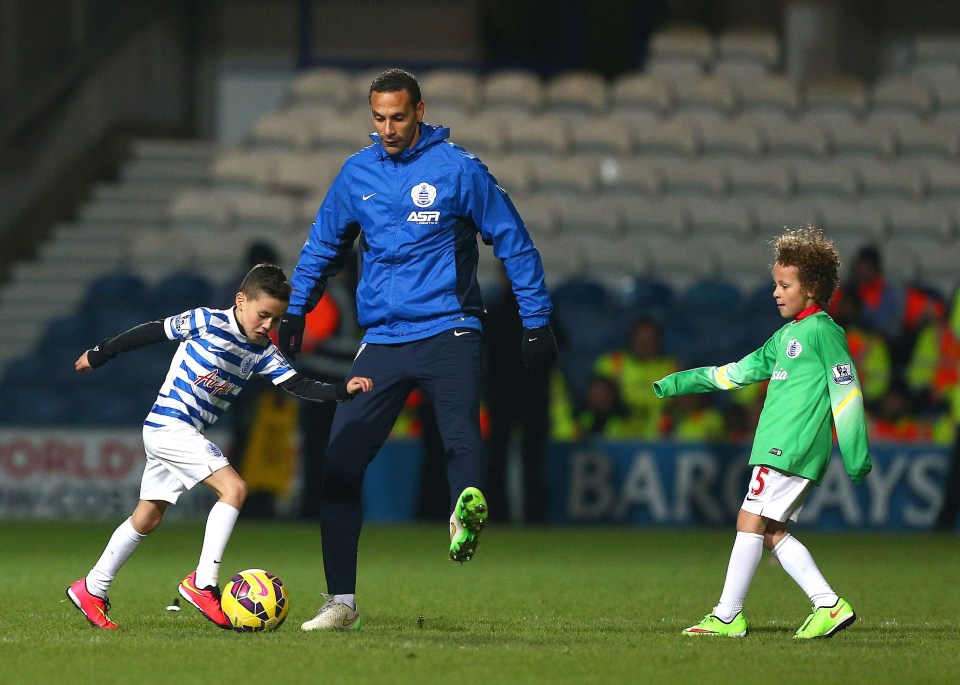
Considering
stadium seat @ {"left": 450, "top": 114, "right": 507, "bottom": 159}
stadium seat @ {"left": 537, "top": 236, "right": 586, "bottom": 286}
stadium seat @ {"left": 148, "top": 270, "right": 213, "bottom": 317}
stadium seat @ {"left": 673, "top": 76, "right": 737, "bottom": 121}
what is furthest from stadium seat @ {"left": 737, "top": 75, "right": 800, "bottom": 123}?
stadium seat @ {"left": 148, "top": 270, "right": 213, "bottom": 317}

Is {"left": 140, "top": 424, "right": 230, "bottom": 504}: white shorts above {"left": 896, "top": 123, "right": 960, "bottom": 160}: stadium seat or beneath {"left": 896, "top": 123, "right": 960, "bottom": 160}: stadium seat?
beneath

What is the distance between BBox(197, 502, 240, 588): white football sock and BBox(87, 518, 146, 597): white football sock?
34 cm

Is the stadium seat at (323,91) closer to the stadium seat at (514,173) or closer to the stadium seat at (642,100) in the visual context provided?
the stadium seat at (514,173)

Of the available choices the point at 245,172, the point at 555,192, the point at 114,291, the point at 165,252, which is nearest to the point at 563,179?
the point at 555,192

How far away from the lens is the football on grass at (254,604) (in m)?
6.68

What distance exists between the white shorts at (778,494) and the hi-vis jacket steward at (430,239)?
3.49 feet

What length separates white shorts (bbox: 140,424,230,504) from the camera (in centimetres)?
699

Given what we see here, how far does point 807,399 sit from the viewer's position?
22.3 ft

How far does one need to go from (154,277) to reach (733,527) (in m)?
6.30

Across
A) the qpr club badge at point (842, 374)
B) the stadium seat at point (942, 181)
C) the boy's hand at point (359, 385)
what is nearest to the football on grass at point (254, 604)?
the boy's hand at point (359, 385)

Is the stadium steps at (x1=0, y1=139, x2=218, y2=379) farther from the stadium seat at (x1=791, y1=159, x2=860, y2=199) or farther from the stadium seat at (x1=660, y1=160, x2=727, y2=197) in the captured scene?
the stadium seat at (x1=791, y1=159, x2=860, y2=199)

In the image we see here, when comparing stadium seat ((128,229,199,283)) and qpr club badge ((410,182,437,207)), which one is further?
stadium seat ((128,229,199,283))

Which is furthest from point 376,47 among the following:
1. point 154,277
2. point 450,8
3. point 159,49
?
point 154,277

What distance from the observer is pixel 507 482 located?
45.7ft
